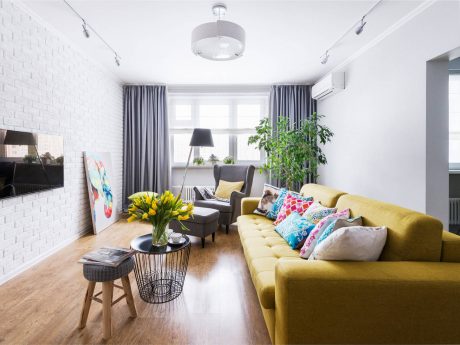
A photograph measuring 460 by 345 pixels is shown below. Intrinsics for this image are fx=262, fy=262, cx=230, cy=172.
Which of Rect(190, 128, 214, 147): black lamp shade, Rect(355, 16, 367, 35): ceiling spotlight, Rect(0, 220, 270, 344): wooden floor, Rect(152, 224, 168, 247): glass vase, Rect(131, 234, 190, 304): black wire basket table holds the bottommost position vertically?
Rect(0, 220, 270, 344): wooden floor

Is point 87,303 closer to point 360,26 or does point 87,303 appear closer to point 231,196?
point 231,196

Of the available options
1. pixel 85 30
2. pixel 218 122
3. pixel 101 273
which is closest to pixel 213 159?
pixel 218 122

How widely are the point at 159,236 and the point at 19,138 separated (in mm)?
1657

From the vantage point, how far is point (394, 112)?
284 cm

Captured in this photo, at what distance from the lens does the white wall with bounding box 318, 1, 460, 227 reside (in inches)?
93.4

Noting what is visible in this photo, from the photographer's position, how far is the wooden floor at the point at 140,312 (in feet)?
5.27

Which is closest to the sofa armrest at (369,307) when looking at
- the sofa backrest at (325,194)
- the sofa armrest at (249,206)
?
the sofa backrest at (325,194)

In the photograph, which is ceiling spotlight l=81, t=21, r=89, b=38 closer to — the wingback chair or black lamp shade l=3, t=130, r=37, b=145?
black lamp shade l=3, t=130, r=37, b=145

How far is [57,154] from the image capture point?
9.77 feet

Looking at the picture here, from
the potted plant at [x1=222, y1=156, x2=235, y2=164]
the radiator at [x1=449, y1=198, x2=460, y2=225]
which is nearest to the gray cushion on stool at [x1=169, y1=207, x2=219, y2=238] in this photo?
the potted plant at [x1=222, y1=156, x2=235, y2=164]

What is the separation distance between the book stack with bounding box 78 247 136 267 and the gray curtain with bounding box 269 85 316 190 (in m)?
3.45

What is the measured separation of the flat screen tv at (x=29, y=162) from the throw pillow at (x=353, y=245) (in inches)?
101

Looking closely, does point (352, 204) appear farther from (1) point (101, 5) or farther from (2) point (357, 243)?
(1) point (101, 5)

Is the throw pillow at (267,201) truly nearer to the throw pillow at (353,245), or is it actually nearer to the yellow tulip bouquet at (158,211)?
the yellow tulip bouquet at (158,211)
